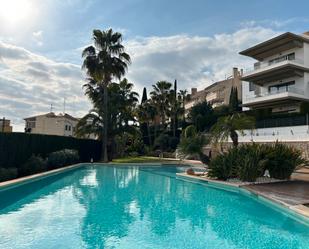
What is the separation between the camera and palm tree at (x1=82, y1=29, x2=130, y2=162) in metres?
30.3

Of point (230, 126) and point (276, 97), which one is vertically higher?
point (276, 97)

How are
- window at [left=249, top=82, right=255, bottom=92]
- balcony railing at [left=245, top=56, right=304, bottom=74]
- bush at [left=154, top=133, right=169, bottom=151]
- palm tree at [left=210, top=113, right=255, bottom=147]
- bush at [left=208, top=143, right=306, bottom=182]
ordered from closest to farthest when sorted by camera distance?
bush at [left=208, top=143, right=306, bottom=182], palm tree at [left=210, top=113, right=255, bottom=147], balcony railing at [left=245, top=56, right=304, bottom=74], window at [left=249, top=82, right=255, bottom=92], bush at [left=154, top=133, right=169, bottom=151]

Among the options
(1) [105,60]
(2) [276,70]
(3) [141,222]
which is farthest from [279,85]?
(3) [141,222]

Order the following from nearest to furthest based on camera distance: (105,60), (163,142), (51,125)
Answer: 1. (105,60)
2. (163,142)
3. (51,125)

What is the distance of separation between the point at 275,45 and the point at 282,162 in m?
22.5

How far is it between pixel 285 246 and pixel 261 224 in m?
1.78

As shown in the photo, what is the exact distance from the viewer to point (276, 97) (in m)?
31.5

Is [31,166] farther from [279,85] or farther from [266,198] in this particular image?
[279,85]

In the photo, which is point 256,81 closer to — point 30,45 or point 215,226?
point 30,45

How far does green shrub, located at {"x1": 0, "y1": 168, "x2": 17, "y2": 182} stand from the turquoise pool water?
2063mm

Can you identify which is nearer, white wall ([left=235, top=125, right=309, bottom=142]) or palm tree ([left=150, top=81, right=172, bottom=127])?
white wall ([left=235, top=125, right=309, bottom=142])

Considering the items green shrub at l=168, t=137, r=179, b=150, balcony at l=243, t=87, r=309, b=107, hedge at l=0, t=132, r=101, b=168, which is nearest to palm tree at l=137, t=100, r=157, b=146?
green shrub at l=168, t=137, r=179, b=150

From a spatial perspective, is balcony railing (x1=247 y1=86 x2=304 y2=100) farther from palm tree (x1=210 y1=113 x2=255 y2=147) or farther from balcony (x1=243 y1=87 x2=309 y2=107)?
Answer: palm tree (x1=210 y1=113 x2=255 y2=147)

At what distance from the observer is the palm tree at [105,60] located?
30297mm
